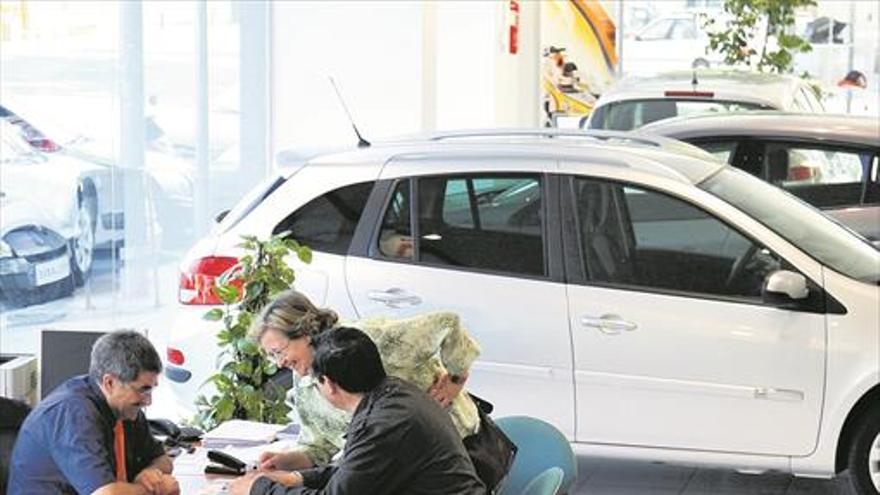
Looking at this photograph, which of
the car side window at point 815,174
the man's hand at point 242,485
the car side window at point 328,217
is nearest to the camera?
the man's hand at point 242,485

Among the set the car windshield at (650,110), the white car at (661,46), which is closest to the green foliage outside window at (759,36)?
the white car at (661,46)

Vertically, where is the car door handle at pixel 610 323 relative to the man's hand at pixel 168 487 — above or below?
above

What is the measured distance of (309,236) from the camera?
21.1 ft

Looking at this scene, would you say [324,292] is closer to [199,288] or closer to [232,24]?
[199,288]

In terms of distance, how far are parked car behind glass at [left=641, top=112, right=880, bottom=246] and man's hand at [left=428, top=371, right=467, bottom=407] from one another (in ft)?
14.4

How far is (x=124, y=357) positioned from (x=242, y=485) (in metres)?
0.49

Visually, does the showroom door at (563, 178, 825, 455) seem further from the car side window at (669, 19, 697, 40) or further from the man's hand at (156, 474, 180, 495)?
the car side window at (669, 19, 697, 40)

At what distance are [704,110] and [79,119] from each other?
4272 millimetres

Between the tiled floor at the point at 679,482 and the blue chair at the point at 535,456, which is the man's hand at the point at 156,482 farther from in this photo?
the tiled floor at the point at 679,482

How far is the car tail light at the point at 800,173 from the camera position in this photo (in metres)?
8.79

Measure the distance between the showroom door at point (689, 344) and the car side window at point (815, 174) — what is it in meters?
2.69

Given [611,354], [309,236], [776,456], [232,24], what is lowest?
[776,456]

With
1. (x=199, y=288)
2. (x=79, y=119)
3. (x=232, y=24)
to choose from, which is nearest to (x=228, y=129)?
(x=232, y=24)

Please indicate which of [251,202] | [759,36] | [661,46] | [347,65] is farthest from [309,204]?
[661,46]
